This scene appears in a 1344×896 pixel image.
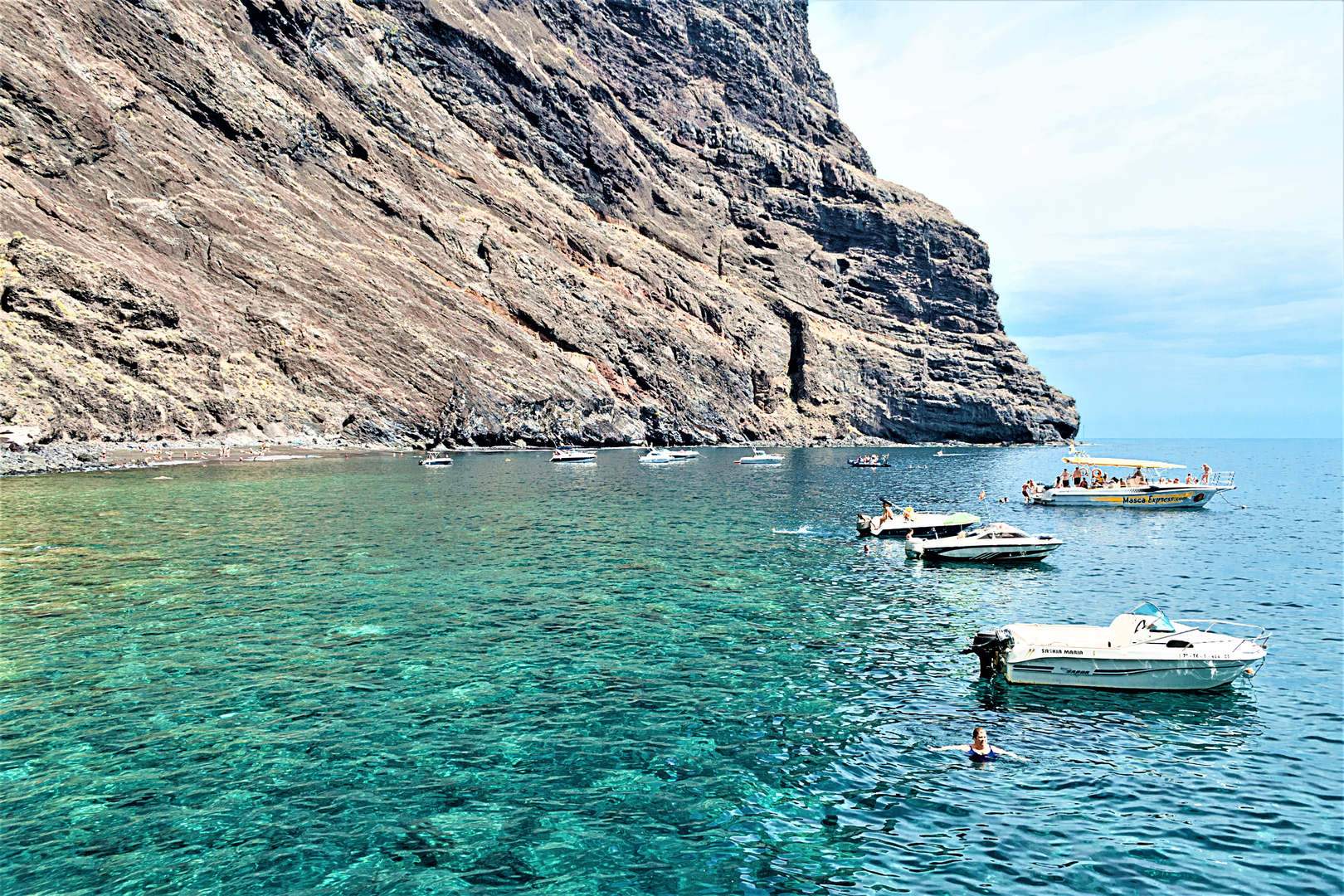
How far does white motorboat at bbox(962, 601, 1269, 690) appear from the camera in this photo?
2178cm

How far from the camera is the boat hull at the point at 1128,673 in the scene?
2178 cm

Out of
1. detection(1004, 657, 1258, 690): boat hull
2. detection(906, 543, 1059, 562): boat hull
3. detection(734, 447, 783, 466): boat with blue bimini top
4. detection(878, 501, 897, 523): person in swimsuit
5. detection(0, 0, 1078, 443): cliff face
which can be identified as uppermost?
detection(0, 0, 1078, 443): cliff face

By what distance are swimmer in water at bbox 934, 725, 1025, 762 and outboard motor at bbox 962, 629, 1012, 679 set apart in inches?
183

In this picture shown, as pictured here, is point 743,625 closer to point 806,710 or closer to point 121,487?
point 806,710

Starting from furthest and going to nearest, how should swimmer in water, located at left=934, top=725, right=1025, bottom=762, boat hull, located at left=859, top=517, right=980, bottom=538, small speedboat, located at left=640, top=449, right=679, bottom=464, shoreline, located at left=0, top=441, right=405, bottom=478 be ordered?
small speedboat, located at left=640, top=449, right=679, bottom=464, shoreline, located at left=0, top=441, right=405, bottom=478, boat hull, located at left=859, top=517, right=980, bottom=538, swimmer in water, located at left=934, top=725, right=1025, bottom=762

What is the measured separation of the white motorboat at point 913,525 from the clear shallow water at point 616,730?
8525 millimetres

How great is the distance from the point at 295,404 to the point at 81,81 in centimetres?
5630

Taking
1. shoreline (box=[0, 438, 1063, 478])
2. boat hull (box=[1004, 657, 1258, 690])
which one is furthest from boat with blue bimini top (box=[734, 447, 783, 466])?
boat hull (box=[1004, 657, 1258, 690])

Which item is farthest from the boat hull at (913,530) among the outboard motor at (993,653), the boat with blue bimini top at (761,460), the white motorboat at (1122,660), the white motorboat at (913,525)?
the boat with blue bimini top at (761,460)

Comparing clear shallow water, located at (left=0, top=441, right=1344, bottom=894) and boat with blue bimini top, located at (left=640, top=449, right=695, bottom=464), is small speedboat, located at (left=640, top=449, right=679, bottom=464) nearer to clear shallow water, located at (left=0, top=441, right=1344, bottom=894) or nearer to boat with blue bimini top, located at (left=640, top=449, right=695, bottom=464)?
boat with blue bimini top, located at (left=640, top=449, right=695, bottom=464)

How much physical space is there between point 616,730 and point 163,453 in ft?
308

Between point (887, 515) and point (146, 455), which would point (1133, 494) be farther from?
point (146, 455)

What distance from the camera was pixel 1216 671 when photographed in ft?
71.6

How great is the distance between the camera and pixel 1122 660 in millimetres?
21781
